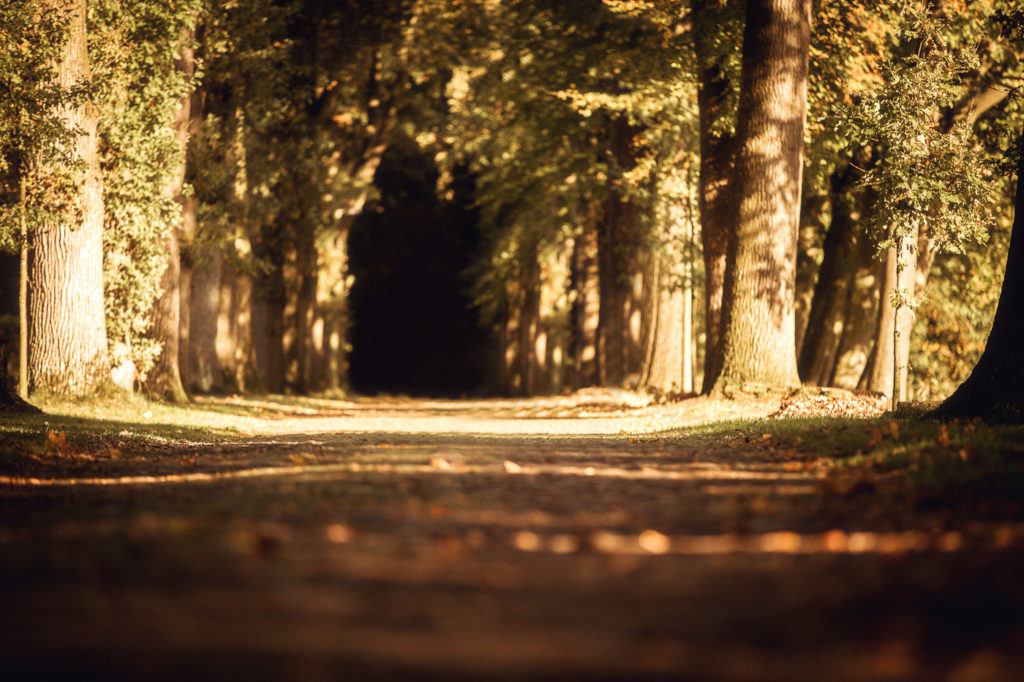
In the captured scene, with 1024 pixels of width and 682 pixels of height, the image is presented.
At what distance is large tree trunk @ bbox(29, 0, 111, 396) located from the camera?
56.0 ft

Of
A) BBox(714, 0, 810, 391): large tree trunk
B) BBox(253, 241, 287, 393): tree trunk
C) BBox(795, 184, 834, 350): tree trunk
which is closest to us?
BBox(714, 0, 810, 391): large tree trunk

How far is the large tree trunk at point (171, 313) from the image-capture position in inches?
843

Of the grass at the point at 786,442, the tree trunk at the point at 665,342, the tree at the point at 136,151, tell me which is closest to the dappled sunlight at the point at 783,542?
the grass at the point at 786,442

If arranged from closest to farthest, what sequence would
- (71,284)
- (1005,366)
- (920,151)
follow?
(1005,366) < (71,284) < (920,151)

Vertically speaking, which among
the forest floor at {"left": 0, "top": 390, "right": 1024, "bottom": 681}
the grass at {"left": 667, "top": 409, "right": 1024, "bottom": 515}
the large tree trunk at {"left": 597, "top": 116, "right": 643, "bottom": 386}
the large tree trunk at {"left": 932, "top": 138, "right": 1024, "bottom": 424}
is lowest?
→ the forest floor at {"left": 0, "top": 390, "right": 1024, "bottom": 681}

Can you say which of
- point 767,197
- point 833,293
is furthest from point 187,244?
point 833,293

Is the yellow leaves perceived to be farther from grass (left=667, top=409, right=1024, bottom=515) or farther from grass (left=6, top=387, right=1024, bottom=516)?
grass (left=667, top=409, right=1024, bottom=515)

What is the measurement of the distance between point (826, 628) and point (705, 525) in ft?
8.42

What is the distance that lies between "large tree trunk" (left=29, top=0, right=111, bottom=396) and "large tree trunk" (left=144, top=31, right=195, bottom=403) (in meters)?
Result: 3.32

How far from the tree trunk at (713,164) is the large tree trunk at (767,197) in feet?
7.82

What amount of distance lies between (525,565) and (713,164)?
1813 centimetres

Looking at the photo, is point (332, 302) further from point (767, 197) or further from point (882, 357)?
point (767, 197)

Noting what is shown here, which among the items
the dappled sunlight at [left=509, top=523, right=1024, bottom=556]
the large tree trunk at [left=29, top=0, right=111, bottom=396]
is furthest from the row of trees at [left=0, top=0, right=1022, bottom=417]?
the dappled sunlight at [left=509, top=523, right=1024, bottom=556]

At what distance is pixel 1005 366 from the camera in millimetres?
11812
